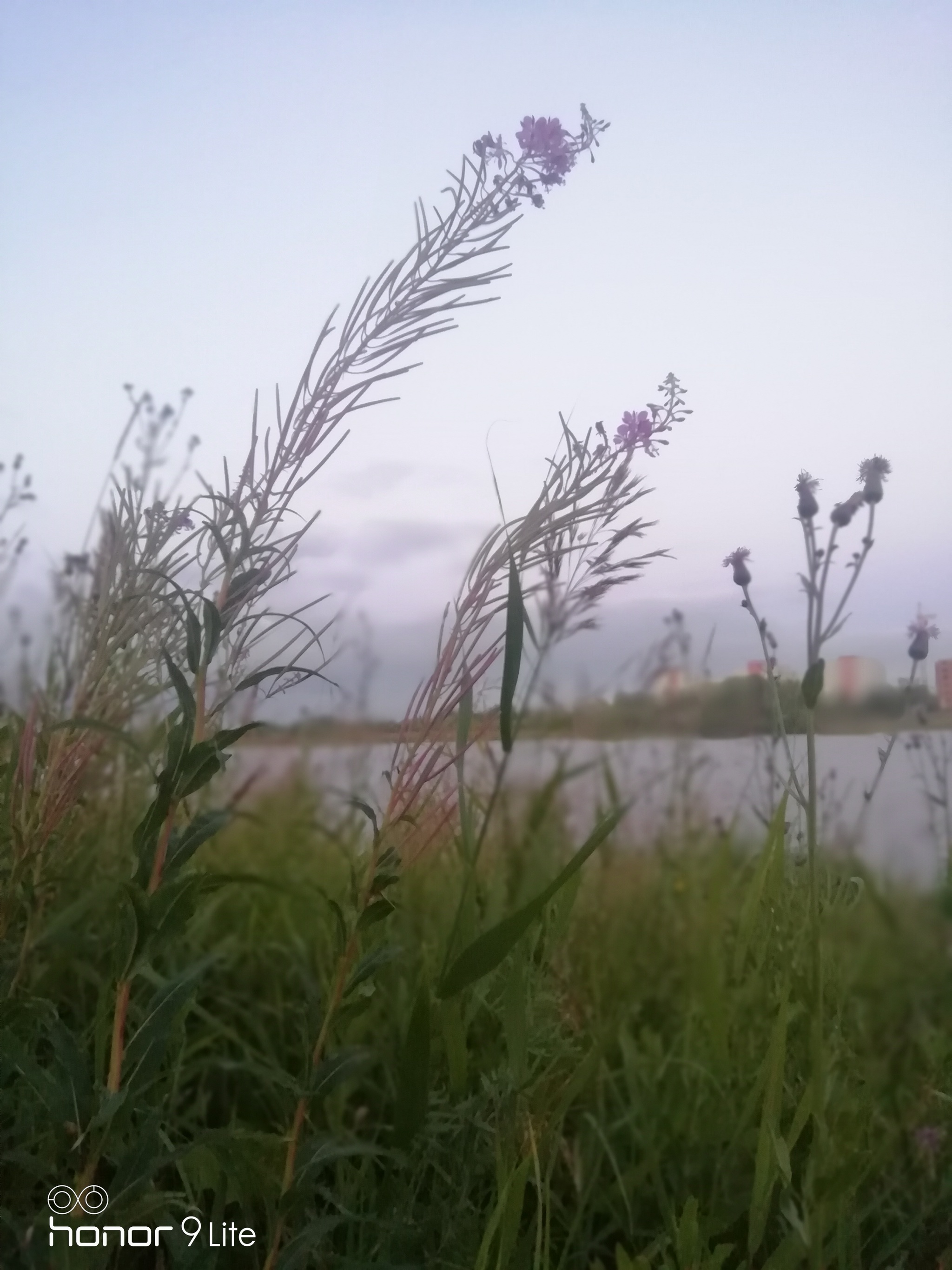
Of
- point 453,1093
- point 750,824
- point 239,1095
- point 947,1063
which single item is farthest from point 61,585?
point 947,1063

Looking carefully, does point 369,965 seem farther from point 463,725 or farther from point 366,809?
point 463,725

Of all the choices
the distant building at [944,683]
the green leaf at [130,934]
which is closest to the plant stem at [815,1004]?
the distant building at [944,683]

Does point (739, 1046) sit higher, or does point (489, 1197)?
point (739, 1046)

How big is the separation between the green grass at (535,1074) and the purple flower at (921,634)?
0.76ft

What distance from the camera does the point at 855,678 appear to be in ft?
3.43

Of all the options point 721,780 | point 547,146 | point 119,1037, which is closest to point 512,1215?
point 119,1037

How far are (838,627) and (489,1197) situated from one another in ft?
2.13

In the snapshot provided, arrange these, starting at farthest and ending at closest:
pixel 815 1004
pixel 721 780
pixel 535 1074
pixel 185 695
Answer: pixel 721 780 < pixel 535 1074 < pixel 815 1004 < pixel 185 695

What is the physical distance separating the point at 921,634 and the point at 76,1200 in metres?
0.88

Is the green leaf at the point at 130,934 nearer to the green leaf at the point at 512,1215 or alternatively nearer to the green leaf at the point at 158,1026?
the green leaf at the point at 158,1026

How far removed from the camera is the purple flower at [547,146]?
93 centimetres

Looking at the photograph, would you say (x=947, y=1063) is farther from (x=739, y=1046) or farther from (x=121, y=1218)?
(x=121, y=1218)

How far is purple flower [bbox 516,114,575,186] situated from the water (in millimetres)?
544

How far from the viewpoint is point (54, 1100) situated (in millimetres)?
727
